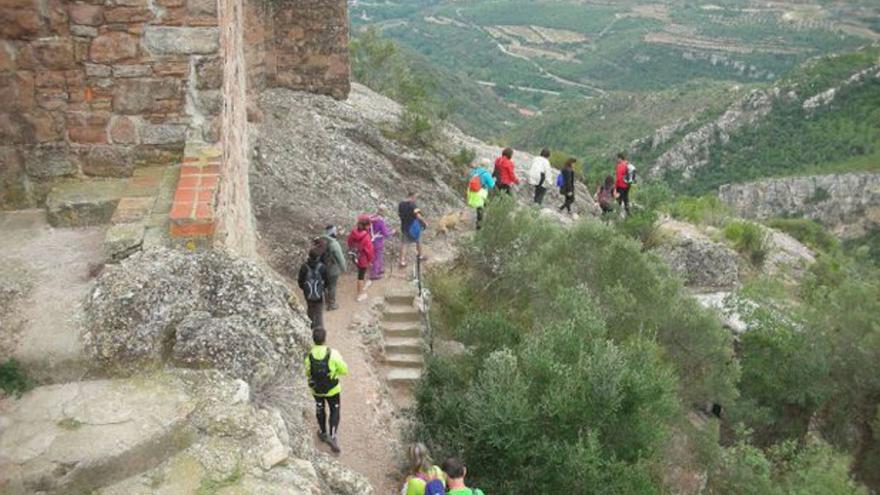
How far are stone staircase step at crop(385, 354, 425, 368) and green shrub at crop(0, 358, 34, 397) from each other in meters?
6.43

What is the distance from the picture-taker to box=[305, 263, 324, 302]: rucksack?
9.19 m

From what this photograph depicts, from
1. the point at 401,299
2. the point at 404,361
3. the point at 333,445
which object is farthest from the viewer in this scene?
the point at 401,299

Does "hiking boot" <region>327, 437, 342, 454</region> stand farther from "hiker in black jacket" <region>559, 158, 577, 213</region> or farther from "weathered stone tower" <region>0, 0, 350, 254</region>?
"hiker in black jacket" <region>559, 158, 577, 213</region>

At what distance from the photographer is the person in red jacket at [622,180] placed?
15914mm

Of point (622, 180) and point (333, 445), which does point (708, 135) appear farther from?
point (333, 445)

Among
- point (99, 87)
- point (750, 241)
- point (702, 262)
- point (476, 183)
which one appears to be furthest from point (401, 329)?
point (750, 241)

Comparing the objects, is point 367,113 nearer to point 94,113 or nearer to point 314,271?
point 314,271

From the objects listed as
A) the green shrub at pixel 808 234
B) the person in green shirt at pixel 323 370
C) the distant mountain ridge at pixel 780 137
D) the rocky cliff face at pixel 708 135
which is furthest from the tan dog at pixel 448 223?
the distant mountain ridge at pixel 780 137

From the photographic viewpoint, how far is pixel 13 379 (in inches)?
165

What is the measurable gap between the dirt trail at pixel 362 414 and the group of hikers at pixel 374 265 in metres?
0.25

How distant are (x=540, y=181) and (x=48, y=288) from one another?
39.3ft

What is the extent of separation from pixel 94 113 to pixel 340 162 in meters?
8.94

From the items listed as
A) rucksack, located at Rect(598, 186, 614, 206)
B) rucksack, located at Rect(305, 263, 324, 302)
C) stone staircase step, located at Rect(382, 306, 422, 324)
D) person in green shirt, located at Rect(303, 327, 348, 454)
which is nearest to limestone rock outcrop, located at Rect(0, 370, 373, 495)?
person in green shirt, located at Rect(303, 327, 348, 454)

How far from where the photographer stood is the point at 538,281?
11.4 metres
